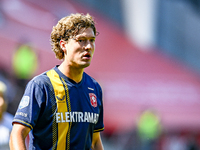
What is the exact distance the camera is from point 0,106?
4801mm

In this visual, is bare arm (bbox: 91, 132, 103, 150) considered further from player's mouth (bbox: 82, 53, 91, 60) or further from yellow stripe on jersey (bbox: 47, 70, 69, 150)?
player's mouth (bbox: 82, 53, 91, 60)

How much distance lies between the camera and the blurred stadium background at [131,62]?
12422mm

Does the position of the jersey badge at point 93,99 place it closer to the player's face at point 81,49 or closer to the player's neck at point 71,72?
the player's neck at point 71,72

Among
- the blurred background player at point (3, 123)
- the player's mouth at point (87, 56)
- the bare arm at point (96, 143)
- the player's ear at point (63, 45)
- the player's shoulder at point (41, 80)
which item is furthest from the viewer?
the blurred background player at point (3, 123)

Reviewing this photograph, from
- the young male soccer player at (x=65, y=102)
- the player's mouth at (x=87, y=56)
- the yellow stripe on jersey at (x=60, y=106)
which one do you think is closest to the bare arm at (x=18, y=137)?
the young male soccer player at (x=65, y=102)

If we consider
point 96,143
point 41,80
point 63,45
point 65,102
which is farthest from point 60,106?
point 96,143

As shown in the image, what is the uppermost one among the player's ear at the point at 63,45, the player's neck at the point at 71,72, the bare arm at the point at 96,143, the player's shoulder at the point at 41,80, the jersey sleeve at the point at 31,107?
the player's ear at the point at 63,45

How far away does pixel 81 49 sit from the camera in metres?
3.32

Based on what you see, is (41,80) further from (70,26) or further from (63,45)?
(70,26)

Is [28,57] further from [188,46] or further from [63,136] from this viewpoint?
[188,46]

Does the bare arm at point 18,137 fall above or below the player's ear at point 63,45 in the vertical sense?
below

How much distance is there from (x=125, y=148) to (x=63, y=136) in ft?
32.3

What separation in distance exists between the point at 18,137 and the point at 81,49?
3.03ft

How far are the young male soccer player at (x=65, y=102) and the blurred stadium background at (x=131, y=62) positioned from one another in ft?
23.1
